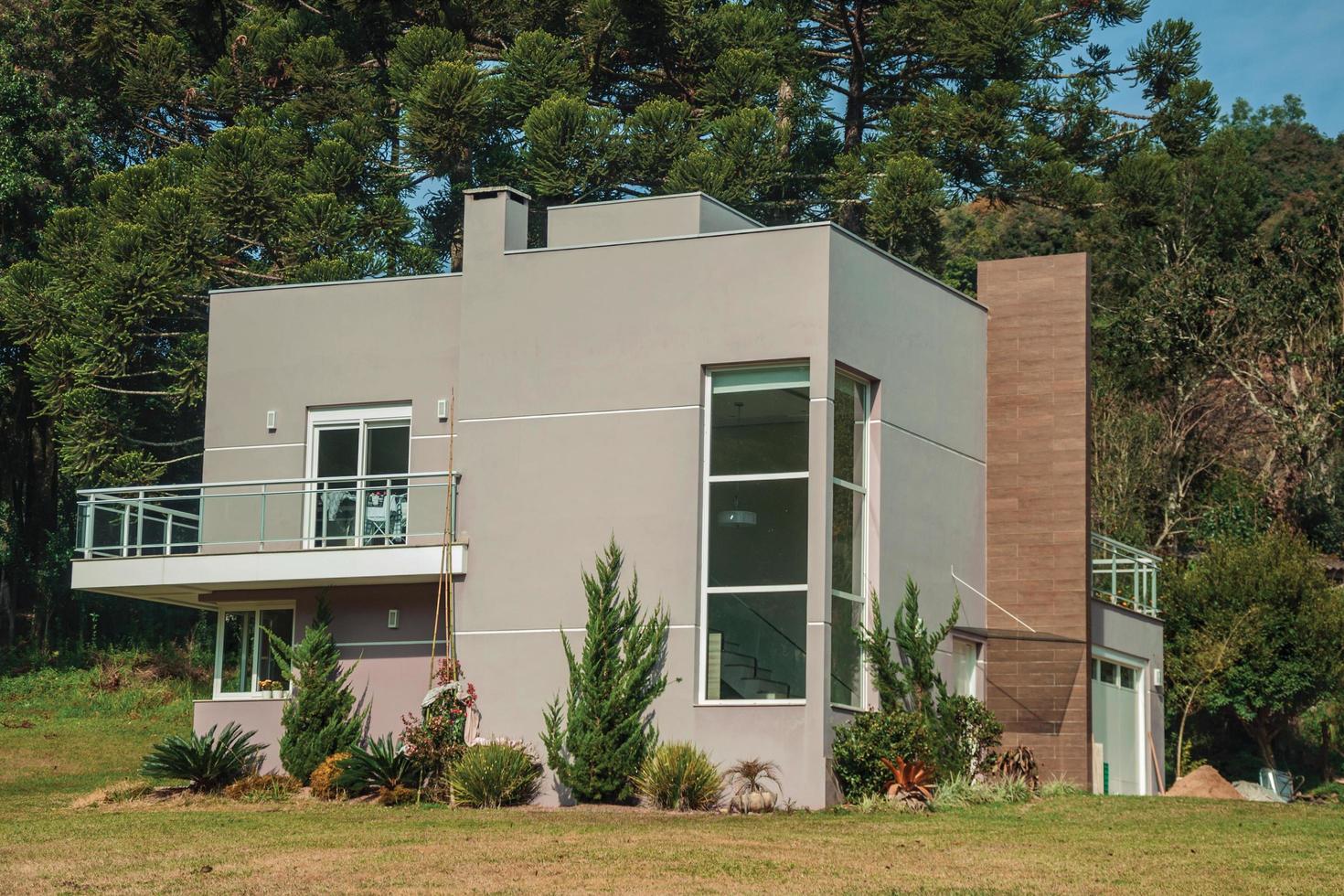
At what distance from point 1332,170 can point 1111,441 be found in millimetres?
24130

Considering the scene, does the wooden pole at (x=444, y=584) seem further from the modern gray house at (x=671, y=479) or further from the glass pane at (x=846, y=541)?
the glass pane at (x=846, y=541)

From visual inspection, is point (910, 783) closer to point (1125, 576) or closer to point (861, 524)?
point (861, 524)

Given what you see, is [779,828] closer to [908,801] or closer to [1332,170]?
[908,801]

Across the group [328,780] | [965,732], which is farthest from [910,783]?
[328,780]

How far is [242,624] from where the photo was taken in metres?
24.8

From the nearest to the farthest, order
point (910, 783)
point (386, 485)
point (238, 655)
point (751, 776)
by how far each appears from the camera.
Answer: point (751, 776) < point (910, 783) < point (386, 485) < point (238, 655)

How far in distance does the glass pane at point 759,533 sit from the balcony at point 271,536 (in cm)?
349

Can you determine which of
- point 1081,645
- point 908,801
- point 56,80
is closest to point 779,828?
point 908,801

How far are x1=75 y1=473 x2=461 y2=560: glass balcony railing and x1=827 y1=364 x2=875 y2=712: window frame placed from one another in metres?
5.12

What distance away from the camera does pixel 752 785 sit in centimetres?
1972

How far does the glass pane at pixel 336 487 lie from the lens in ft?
76.6

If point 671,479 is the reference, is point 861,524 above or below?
below

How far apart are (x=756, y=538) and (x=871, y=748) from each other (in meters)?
2.82

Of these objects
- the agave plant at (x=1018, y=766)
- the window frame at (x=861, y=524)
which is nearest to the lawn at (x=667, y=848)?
the window frame at (x=861, y=524)
